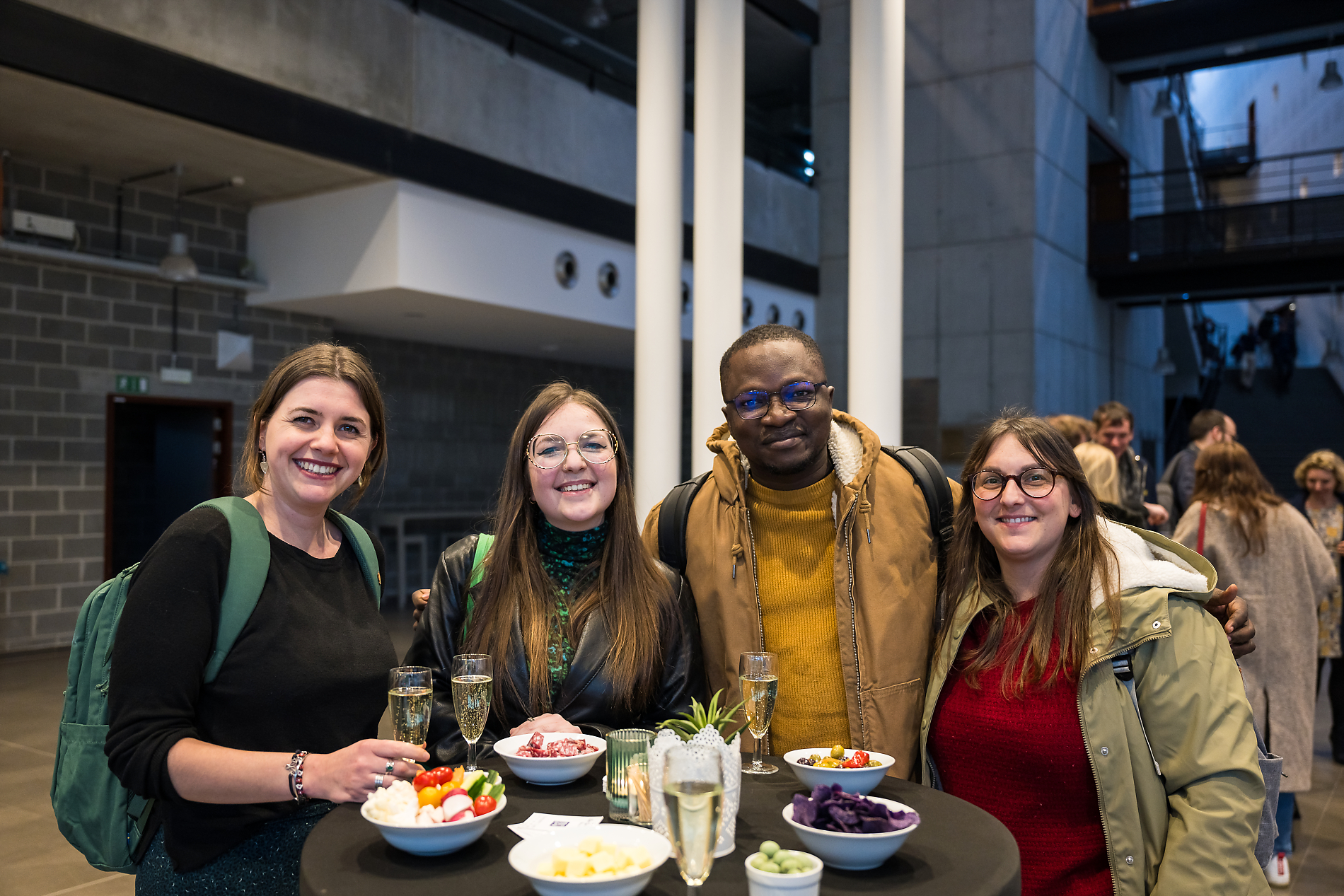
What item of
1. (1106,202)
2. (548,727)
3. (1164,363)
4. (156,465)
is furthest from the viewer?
(1106,202)

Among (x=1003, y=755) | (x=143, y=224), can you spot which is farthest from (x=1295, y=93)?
(x=1003, y=755)

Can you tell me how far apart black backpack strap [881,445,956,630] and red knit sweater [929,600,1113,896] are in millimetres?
394

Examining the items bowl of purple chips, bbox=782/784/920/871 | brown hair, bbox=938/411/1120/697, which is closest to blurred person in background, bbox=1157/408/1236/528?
brown hair, bbox=938/411/1120/697

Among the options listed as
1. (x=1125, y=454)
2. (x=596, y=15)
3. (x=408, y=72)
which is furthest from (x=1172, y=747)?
(x=596, y=15)

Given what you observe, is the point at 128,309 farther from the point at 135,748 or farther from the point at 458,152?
the point at 135,748

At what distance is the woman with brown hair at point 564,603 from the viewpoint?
6.23ft

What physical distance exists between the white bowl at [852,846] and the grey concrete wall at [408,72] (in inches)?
255

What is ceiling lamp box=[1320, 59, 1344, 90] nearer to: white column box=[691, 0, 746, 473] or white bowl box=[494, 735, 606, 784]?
white column box=[691, 0, 746, 473]

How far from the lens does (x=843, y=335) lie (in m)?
12.4

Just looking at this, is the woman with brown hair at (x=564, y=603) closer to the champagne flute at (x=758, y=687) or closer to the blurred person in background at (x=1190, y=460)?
the champagne flute at (x=758, y=687)

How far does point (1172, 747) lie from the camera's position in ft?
5.63

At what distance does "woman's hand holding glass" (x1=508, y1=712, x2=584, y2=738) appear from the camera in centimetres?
177

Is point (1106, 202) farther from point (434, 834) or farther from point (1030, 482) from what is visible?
point (434, 834)

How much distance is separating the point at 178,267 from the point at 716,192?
4.07 metres
